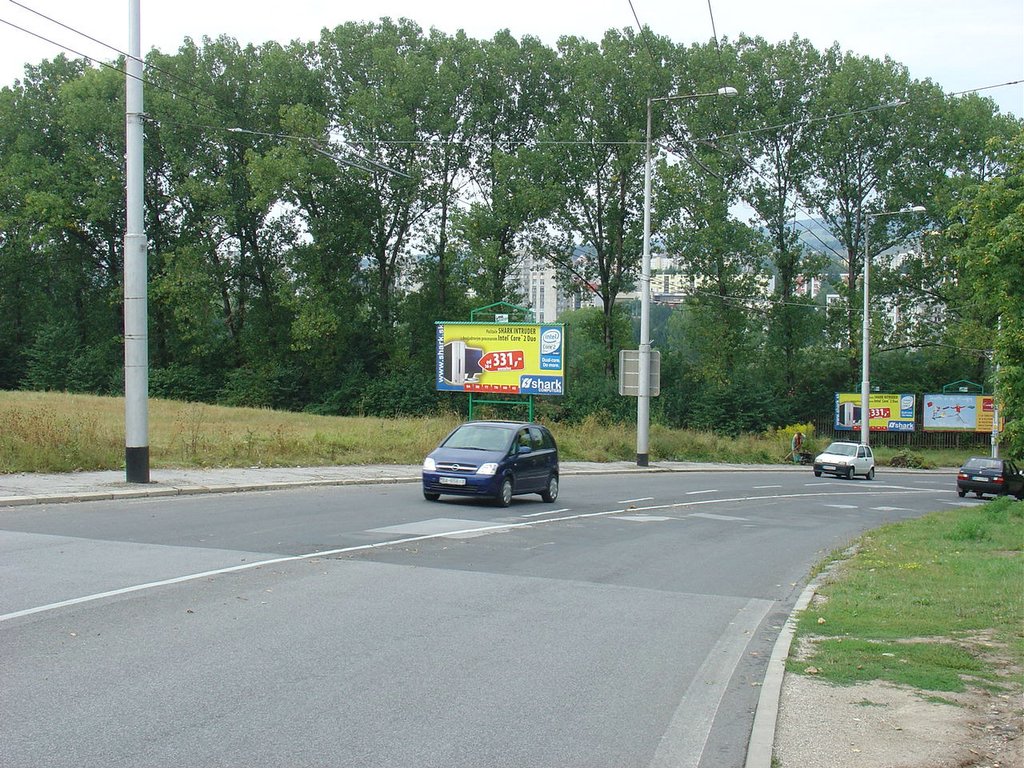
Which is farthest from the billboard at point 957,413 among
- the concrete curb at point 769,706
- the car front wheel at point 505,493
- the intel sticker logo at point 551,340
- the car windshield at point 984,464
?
the concrete curb at point 769,706

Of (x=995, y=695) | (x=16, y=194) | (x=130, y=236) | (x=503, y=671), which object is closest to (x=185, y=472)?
(x=130, y=236)

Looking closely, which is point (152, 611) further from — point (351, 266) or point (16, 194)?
point (16, 194)

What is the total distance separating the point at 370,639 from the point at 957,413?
57300 millimetres

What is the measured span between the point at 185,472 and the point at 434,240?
4146 cm

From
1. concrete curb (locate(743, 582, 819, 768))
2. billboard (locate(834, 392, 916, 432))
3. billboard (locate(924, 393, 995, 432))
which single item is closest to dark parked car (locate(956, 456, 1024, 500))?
billboard (locate(834, 392, 916, 432))

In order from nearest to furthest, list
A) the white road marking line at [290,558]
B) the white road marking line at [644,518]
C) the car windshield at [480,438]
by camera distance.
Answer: the white road marking line at [290,558]
the white road marking line at [644,518]
the car windshield at [480,438]

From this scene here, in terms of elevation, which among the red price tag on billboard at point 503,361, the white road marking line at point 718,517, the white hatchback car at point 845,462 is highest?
the red price tag on billboard at point 503,361

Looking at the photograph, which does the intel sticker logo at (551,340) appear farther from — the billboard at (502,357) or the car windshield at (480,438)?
the car windshield at (480,438)

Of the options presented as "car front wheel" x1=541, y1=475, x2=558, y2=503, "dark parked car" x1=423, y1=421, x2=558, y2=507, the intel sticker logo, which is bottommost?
"car front wheel" x1=541, y1=475, x2=558, y2=503

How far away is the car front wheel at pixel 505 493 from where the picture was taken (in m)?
19.7

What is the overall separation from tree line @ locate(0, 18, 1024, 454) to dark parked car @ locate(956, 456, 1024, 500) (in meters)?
21.7

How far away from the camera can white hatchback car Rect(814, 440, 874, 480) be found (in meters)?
42.4

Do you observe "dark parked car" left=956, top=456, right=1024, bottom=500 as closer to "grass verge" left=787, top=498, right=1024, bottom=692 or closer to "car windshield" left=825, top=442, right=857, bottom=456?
"car windshield" left=825, top=442, right=857, bottom=456

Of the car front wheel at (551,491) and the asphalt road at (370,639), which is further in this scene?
the car front wheel at (551,491)
